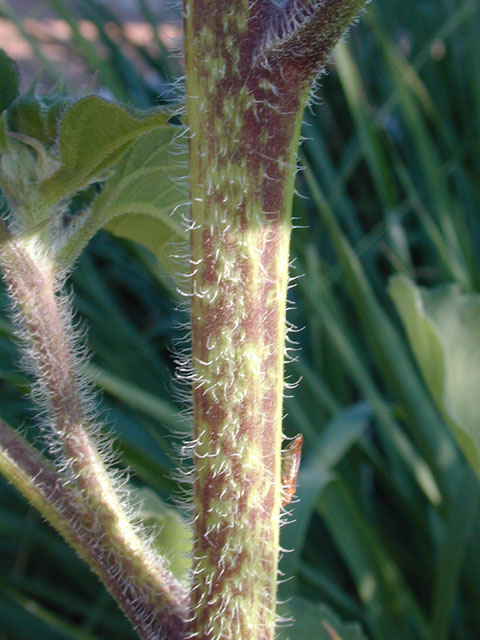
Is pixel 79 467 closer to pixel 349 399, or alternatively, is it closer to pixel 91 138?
pixel 91 138

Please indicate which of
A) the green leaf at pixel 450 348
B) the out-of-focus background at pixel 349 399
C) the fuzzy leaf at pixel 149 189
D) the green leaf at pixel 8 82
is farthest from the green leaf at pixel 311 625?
the green leaf at pixel 8 82

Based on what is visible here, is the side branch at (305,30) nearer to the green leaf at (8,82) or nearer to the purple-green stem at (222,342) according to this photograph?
the purple-green stem at (222,342)

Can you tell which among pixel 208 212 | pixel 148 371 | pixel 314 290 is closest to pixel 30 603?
pixel 148 371

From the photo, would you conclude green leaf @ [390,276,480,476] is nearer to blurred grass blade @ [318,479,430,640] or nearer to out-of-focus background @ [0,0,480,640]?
out-of-focus background @ [0,0,480,640]

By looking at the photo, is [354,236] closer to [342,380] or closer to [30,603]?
[342,380]

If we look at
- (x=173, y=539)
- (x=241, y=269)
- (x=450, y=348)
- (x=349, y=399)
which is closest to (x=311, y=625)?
(x=173, y=539)
